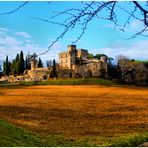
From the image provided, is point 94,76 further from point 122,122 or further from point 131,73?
point 122,122

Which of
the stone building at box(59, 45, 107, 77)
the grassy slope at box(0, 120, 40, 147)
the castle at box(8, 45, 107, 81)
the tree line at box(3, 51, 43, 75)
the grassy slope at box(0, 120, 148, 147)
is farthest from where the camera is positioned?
the castle at box(8, 45, 107, 81)

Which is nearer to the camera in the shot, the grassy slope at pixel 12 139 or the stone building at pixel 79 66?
the grassy slope at pixel 12 139

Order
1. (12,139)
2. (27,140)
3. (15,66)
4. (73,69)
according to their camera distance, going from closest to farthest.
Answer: (12,139), (27,140), (15,66), (73,69)

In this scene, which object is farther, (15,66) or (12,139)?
(15,66)

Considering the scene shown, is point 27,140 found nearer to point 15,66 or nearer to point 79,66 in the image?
point 15,66

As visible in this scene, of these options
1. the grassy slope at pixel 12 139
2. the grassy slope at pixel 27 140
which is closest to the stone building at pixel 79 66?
the grassy slope at pixel 27 140

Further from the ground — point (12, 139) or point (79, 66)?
point (79, 66)

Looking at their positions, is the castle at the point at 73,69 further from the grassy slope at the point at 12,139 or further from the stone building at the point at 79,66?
the grassy slope at the point at 12,139

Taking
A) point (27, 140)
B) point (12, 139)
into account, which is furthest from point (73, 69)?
point (12, 139)

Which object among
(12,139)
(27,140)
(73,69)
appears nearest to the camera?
(12,139)

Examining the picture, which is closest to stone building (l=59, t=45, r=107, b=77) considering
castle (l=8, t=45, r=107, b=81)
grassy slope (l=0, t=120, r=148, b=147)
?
castle (l=8, t=45, r=107, b=81)

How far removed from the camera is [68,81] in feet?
262

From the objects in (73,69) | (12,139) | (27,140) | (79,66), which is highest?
(79,66)

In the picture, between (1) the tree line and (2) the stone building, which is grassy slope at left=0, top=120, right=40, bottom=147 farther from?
(2) the stone building
